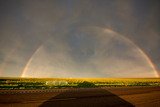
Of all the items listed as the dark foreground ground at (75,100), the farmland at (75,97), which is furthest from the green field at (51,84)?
the dark foreground ground at (75,100)

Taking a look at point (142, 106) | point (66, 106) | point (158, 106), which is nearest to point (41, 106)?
point (66, 106)

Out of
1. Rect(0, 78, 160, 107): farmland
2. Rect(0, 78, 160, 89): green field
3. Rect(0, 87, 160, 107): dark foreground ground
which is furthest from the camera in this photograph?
Rect(0, 78, 160, 89): green field

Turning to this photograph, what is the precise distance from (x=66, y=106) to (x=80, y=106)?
41.4 inches

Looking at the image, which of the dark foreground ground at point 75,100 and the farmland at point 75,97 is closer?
the dark foreground ground at point 75,100

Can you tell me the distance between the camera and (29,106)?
50.4 feet

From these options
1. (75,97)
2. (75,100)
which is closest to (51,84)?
(75,97)

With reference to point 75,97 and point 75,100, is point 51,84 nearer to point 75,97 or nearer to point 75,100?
point 75,97

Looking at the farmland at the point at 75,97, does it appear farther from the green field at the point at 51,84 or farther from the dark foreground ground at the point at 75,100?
the green field at the point at 51,84

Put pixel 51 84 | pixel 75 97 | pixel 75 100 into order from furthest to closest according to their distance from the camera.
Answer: pixel 51 84, pixel 75 97, pixel 75 100

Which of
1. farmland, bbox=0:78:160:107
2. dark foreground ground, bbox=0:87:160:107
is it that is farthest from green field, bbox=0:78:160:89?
dark foreground ground, bbox=0:87:160:107

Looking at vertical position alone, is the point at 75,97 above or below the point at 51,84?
below

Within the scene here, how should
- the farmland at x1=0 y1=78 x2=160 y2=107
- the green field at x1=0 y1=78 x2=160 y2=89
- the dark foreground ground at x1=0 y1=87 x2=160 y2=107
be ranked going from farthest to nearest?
the green field at x1=0 y1=78 x2=160 y2=89 < the farmland at x1=0 y1=78 x2=160 y2=107 < the dark foreground ground at x1=0 y1=87 x2=160 y2=107

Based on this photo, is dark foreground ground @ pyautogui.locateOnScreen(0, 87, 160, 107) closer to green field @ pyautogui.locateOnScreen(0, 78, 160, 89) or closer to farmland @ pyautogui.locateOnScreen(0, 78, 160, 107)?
farmland @ pyautogui.locateOnScreen(0, 78, 160, 107)

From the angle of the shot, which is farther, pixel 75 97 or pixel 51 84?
pixel 51 84
